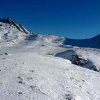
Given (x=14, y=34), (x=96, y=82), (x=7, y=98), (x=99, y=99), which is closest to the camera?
(x=7, y=98)

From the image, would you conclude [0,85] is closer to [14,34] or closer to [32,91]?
[32,91]

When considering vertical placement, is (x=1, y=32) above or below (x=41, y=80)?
above

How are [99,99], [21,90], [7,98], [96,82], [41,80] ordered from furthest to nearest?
1. [96,82]
2. [41,80]
3. [99,99]
4. [21,90]
5. [7,98]

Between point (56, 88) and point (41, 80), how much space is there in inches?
→ 95.3

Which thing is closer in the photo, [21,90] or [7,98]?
[7,98]

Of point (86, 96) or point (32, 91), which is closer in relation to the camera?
point (32, 91)

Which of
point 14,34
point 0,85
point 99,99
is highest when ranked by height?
point 14,34

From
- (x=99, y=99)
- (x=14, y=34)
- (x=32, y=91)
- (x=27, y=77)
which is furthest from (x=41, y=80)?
(x=14, y=34)

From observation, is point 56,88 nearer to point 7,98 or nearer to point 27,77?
point 27,77

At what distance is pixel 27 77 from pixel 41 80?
5.36 ft

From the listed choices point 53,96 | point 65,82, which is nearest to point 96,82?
point 65,82

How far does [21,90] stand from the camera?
80.6 feet

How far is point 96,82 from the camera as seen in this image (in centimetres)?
3366

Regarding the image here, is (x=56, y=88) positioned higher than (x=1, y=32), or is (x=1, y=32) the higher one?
(x=1, y=32)
